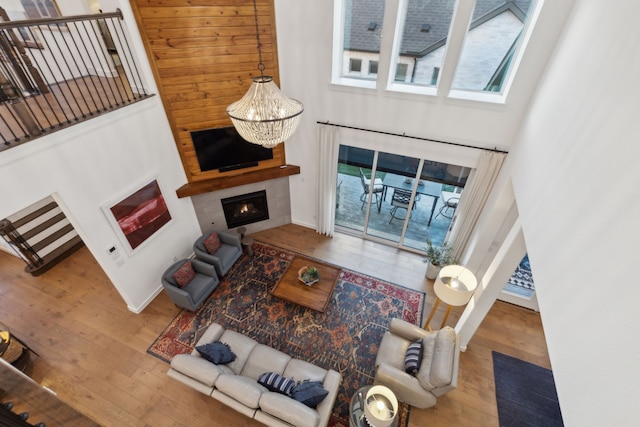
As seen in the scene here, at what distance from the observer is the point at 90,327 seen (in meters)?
4.70

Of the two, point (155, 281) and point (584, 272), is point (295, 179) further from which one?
point (584, 272)

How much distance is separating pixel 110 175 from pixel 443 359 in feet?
16.7

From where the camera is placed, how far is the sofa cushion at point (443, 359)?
10.6 feet

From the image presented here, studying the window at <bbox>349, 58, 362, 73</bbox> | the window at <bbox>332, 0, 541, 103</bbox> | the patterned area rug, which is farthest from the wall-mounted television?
the patterned area rug

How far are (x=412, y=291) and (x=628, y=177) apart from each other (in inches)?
168

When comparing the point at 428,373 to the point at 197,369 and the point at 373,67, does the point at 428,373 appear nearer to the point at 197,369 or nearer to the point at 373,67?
the point at 197,369

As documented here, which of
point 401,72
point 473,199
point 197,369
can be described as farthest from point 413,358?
point 401,72

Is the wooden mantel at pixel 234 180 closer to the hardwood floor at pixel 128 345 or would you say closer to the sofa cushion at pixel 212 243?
the sofa cushion at pixel 212 243

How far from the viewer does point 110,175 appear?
4.12 meters

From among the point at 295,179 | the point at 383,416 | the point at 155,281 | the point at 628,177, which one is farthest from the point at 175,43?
the point at 383,416

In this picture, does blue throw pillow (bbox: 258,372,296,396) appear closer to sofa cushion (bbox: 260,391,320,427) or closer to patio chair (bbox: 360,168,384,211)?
sofa cushion (bbox: 260,391,320,427)

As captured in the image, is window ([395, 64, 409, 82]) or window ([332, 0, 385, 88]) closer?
window ([332, 0, 385, 88])

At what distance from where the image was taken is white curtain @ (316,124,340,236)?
17.6 feet

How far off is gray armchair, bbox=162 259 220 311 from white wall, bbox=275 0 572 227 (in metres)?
3.21
